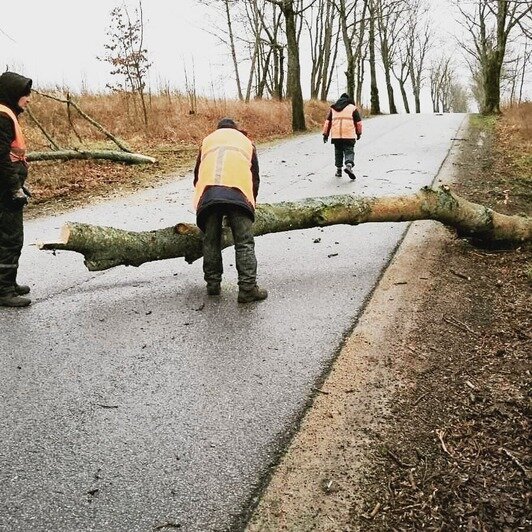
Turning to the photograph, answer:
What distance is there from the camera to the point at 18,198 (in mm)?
4742

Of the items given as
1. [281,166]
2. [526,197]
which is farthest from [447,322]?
[281,166]

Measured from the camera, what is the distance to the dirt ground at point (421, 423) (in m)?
2.33

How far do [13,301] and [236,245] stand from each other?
2.11 metres

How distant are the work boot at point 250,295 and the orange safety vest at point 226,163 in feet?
2.73

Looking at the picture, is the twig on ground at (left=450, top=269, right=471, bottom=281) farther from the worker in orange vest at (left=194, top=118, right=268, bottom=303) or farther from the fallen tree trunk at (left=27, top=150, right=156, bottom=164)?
the fallen tree trunk at (left=27, top=150, right=156, bottom=164)

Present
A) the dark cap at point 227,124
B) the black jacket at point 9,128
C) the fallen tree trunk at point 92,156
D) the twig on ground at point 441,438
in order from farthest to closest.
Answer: the fallen tree trunk at point 92,156
the dark cap at point 227,124
the black jacket at point 9,128
the twig on ground at point 441,438

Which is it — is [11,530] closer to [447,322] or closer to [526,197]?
[447,322]

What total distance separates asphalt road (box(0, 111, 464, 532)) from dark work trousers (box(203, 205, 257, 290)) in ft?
0.82

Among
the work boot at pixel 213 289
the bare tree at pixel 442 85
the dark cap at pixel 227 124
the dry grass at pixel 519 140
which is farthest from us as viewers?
the bare tree at pixel 442 85

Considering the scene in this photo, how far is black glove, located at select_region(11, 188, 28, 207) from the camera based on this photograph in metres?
4.72

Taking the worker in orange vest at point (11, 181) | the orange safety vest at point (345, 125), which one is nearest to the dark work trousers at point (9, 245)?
the worker in orange vest at point (11, 181)

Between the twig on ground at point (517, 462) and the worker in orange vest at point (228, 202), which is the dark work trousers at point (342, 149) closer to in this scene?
the worker in orange vest at point (228, 202)

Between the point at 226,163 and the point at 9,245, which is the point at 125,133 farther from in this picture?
the point at 226,163

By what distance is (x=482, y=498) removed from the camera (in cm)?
239
